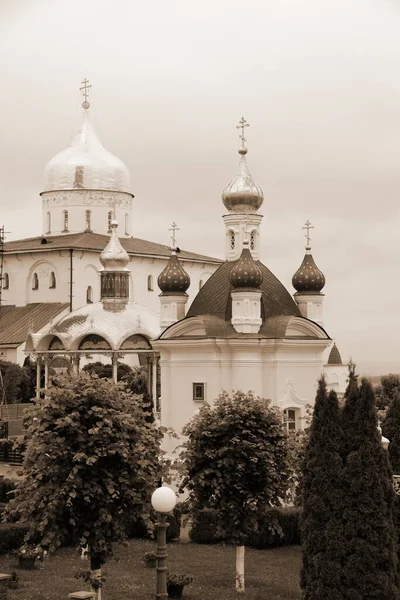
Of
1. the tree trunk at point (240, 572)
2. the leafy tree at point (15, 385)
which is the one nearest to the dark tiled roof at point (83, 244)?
the leafy tree at point (15, 385)

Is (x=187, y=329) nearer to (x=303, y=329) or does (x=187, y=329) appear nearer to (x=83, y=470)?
(x=303, y=329)

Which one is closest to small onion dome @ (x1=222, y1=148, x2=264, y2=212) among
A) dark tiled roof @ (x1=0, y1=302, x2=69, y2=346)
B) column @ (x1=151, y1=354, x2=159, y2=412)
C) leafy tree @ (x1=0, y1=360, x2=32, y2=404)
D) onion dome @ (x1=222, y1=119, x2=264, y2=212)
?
onion dome @ (x1=222, y1=119, x2=264, y2=212)

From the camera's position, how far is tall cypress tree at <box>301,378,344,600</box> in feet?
46.6

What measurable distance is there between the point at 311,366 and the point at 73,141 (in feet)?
124

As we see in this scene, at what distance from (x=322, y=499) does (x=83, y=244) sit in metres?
44.4

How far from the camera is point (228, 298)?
25.9m

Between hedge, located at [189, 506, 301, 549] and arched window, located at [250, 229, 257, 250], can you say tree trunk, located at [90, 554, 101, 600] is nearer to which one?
hedge, located at [189, 506, 301, 549]

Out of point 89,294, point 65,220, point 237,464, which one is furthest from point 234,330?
point 65,220

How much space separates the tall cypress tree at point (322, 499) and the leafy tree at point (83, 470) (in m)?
2.15

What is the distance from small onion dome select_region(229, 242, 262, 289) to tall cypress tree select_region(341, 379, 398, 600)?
10419 millimetres

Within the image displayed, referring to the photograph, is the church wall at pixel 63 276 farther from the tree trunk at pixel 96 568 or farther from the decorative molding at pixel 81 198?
the tree trunk at pixel 96 568

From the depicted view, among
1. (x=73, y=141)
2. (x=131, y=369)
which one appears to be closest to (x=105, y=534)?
(x=131, y=369)

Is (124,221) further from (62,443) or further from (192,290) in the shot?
(62,443)

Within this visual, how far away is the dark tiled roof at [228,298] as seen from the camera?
25.8 m
